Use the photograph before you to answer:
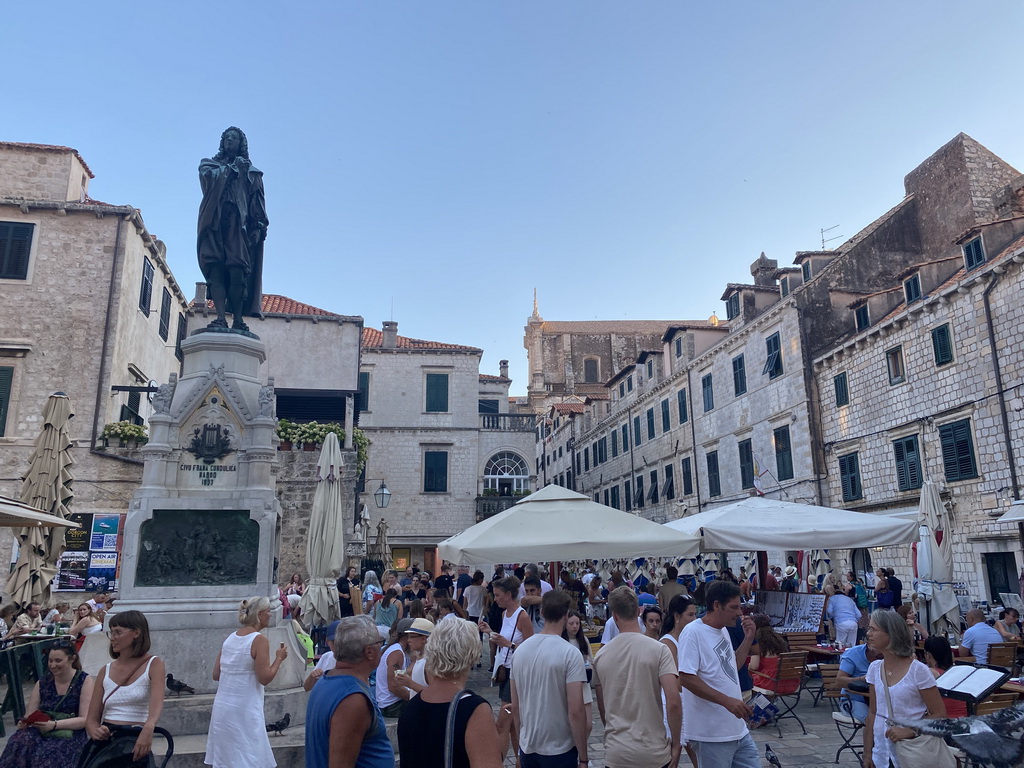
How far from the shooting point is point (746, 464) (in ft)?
82.1

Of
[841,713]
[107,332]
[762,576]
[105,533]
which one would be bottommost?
[841,713]

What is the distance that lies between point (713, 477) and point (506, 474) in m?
9.51

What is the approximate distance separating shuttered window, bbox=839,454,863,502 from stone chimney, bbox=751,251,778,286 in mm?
8818

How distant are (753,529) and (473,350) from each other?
23820 millimetres

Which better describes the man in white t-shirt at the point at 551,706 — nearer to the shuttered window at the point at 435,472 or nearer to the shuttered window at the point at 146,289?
the shuttered window at the point at 146,289

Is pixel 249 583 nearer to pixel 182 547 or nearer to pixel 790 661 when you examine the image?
pixel 182 547

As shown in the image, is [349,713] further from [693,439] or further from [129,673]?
[693,439]

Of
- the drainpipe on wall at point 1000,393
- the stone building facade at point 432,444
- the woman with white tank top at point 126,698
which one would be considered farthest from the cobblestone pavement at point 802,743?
the stone building facade at point 432,444

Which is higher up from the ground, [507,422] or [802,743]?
[507,422]

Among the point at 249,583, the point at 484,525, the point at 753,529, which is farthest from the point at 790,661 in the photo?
the point at 249,583

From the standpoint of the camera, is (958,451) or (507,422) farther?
(507,422)

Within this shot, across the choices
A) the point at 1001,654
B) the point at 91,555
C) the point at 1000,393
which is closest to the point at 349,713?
the point at 1001,654

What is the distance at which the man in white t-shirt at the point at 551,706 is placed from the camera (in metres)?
3.95

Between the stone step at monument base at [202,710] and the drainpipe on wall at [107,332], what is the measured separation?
1343cm
